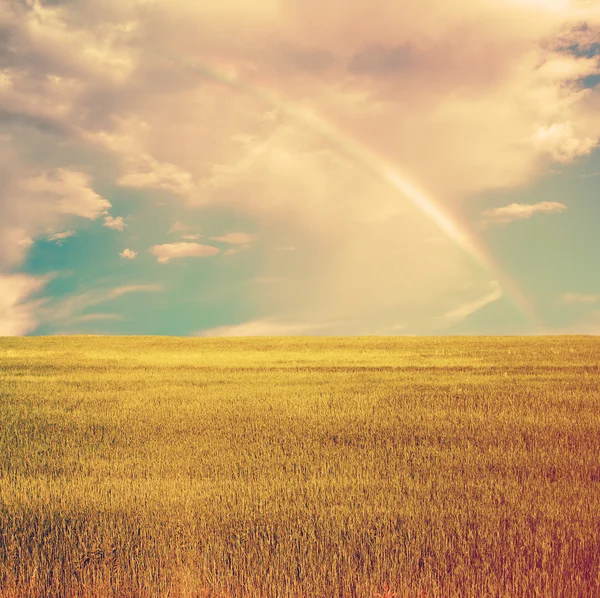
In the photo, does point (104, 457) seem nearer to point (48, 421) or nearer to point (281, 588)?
point (48, 421)

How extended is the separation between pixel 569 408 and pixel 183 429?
1121 cm

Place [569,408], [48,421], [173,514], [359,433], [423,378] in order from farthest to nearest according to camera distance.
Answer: [423,378], [569,408], [48,421], [359,433], [173,514]

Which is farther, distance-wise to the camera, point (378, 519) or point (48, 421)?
point (48, 421)

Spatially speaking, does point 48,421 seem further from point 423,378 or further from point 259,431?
point 423,378

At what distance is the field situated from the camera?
6.83 meters

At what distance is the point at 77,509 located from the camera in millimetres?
9016

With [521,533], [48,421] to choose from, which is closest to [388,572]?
[521,533]

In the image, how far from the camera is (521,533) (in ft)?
26.1

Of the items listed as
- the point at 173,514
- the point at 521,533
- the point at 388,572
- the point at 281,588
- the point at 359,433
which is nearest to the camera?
the point at 281,588

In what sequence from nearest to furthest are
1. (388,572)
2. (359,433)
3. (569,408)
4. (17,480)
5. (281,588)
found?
(281,588), (388,572), (17,480), (359,433), (569,408)

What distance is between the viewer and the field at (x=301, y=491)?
6828 millimetres

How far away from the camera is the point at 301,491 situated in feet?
31.0

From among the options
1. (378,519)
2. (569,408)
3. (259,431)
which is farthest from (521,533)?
(569,408)

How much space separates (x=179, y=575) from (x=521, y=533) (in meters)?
4.32
